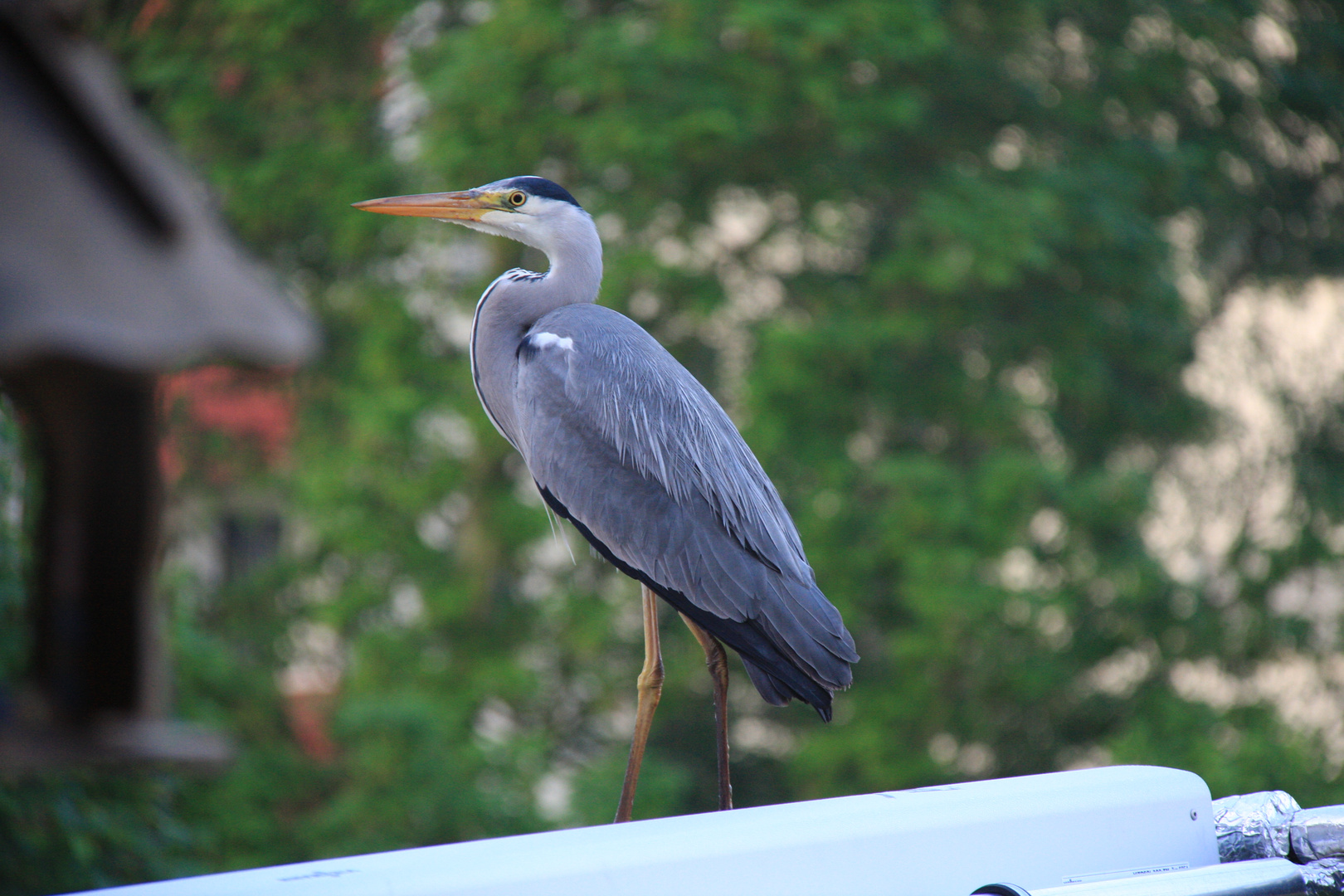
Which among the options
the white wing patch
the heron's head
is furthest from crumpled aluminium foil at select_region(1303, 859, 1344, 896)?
the heron's head

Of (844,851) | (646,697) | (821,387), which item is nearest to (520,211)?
Result: (646,697)

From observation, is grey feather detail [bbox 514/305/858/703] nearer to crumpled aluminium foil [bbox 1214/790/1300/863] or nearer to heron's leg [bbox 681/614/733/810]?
heron's leg [bbox 681/614/733/810]

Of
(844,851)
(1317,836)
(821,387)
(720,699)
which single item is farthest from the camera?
(821,387)

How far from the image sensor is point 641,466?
2.40 meters

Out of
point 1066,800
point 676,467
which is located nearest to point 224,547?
point 676,467

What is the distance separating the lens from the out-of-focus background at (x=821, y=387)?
6605mm

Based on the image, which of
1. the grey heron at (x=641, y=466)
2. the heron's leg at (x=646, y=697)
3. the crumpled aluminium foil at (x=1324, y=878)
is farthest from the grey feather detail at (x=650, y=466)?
the crumpled aluminium foil at (x=1324, y=878)

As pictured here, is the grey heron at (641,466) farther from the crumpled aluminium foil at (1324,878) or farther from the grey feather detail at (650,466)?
the crumpled aluminium foil at (1324,878)

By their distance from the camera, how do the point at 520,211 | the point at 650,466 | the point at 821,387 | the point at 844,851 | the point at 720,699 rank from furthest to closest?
1. the point at 821,387
2. the point at 520,211
3. the point at 650,466
4. the point at 720,699
5. the point at 844,851

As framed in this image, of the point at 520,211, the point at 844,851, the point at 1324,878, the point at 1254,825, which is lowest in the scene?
the point at 1254,825

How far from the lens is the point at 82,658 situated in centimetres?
135

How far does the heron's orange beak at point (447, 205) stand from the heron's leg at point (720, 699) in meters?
0.90

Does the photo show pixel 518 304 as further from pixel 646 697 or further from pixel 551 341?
pixel 646 697

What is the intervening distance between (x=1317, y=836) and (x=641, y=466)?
1.27m
